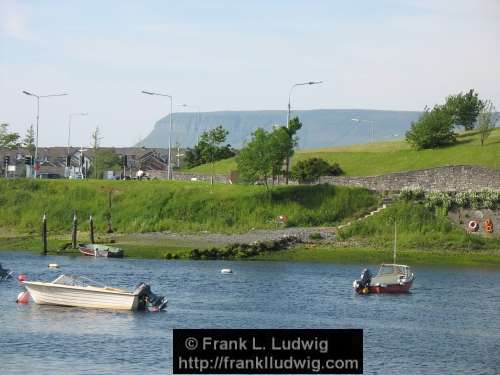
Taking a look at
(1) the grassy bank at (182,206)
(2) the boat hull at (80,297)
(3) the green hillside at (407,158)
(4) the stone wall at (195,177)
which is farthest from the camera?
(4) the stone wall at (195,177)

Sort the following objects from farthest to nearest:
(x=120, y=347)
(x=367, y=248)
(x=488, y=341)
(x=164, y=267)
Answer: (x=367, y=248)
(x=164, y=267)
(x=488, y=341)
(x=120, y=347)

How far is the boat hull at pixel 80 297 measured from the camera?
73.8m

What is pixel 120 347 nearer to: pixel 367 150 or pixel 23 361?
pixel 23 361

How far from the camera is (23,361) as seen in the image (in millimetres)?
56875

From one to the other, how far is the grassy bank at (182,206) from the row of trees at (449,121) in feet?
113

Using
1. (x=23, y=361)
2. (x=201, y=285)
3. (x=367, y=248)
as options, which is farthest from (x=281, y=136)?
(x=23, y=361)

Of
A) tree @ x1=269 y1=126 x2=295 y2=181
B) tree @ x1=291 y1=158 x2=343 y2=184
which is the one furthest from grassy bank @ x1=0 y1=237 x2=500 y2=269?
tree @ x1=291 y1=158 x2=343 y2=184

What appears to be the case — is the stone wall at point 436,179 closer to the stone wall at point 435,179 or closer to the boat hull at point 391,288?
the stone wall at point 435,179

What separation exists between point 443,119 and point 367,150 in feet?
70.4

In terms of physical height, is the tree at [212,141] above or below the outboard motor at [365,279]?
above

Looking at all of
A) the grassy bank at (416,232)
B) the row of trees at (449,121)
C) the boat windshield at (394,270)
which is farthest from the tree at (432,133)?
the boat windshield at (394,270)

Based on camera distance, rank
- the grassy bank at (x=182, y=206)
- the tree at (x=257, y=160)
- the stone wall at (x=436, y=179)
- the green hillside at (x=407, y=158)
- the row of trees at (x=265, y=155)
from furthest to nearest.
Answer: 1. the green hillside at (x=407, y=158)
2. the row of trees at (x=265, y=155)
3. the tree at (x=257, y=160)
4. the stone wall at (x=436, y=179)
5. the grassy bank at (x=182, y=206)

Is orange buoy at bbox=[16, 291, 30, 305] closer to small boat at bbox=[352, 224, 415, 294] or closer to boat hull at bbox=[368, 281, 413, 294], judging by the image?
small boat at bbox=[352, 224, 415, 294]

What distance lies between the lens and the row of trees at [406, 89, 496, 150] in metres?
161
